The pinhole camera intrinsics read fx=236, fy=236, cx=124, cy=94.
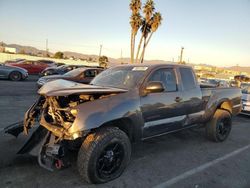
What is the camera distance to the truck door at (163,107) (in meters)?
4.25

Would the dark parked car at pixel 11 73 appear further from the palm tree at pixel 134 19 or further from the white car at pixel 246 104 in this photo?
the palm tree at pixel 134 19

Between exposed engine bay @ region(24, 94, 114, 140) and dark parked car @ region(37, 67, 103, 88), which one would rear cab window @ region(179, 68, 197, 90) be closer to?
exposed engine bay @ region(24, 94, 114, 140)

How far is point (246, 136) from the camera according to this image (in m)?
7.04

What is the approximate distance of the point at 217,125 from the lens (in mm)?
5992

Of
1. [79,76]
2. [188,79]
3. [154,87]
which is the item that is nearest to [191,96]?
[188,79]

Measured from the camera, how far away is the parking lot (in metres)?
3.67

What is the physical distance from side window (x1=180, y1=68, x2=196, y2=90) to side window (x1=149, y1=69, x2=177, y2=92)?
32 cm

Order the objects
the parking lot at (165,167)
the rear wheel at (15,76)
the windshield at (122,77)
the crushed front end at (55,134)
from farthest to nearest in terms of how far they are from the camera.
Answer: the rear wheel at (15,76), the windshield at (122,77), the parking lot at (165,167), the crushed front end at (55,134)

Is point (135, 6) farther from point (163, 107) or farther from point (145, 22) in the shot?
point (163, 107)

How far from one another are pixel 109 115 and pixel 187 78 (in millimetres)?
2490

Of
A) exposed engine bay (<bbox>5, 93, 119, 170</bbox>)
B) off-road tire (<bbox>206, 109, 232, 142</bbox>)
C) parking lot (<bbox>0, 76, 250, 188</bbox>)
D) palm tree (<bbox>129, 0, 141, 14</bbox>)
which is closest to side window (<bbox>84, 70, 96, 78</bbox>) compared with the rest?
parking lot (<bbox>0, 76, 250, 188</bbox>)

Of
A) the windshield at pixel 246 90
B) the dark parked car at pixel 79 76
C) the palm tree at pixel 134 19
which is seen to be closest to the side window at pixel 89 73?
the dark parked car at pixel 79 76

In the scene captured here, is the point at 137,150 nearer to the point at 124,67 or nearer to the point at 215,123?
the point at 124,67

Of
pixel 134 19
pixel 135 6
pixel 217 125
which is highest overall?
pixel 135 6
